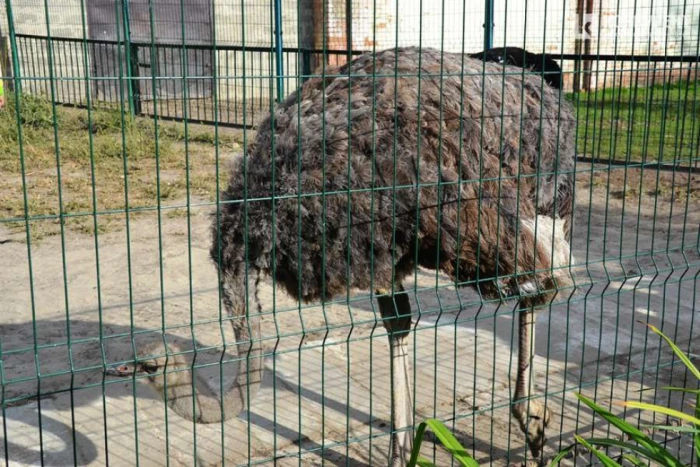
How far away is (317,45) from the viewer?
1410cm

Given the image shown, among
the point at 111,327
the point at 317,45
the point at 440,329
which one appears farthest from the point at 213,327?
the point at 317,45

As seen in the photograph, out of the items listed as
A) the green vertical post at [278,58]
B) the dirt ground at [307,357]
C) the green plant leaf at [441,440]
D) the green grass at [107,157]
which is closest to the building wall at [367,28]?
the green grass at [107,157]

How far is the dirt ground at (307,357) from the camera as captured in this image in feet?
13.1

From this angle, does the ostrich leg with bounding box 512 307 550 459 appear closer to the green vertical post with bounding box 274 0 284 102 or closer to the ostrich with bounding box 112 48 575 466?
the ostrich with bounding box 112 48 575 466

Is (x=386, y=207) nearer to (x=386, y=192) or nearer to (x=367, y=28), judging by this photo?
(x=386, y=192)

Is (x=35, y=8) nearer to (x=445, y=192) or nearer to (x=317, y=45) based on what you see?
(x=317, y=45)

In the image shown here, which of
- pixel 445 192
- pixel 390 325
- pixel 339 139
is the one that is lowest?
pixel 390 325

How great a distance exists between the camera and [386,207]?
3.43 m

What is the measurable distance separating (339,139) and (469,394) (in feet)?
6.41

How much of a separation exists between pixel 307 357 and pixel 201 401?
6.70 feet

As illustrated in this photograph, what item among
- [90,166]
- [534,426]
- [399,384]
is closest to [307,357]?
[399,384]

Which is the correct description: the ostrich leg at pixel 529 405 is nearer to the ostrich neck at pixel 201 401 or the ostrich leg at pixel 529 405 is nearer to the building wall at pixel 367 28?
the ostrich neck at pixel 201 401

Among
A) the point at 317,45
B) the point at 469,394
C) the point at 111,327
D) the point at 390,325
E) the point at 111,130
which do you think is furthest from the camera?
the point at 317,45

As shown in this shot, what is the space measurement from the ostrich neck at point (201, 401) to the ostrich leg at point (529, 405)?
1300 mm
